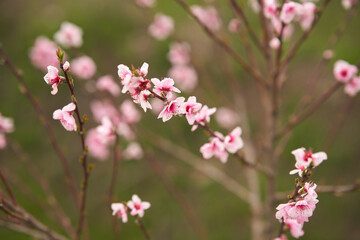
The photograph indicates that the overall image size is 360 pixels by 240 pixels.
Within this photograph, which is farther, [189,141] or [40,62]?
[189,141]

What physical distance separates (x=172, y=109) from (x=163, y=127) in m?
2.88

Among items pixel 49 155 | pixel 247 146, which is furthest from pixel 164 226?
pixel 49 155

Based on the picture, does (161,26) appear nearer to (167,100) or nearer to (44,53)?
(44,53)

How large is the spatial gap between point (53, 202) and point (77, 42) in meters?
1.10

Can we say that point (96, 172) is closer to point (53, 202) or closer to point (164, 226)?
point (164, 226)

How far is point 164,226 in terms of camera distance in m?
3.58

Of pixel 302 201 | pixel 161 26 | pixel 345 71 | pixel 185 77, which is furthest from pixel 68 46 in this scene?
pixel 302 201

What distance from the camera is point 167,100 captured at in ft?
4.05

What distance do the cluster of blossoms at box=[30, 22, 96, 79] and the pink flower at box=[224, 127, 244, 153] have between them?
145 cm

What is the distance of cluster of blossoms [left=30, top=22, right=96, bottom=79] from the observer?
2363 mm

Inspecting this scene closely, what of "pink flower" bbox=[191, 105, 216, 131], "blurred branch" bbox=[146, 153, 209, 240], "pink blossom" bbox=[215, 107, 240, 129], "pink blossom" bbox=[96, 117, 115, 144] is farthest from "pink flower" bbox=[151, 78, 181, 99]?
"pink blossom" bbox=[215, 107, 240, 129]

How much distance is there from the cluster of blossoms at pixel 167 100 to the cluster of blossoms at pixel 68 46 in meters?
1.32

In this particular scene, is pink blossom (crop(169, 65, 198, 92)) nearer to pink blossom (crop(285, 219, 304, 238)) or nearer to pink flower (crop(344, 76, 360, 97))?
pink flower (crop(344, 76, 360, 97))

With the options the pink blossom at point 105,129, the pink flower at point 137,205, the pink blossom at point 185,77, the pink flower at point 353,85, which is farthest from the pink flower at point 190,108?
the pink blossom at point 185,77
